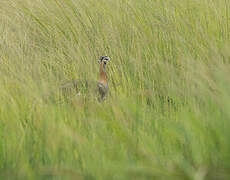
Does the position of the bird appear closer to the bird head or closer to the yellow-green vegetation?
the yellow-green vegetation

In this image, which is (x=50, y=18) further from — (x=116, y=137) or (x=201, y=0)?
(x=116, y=137)

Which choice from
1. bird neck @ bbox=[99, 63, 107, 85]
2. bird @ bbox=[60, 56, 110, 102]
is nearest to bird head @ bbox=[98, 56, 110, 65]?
bird neck @ bbox=[99, 63, 107, 85]

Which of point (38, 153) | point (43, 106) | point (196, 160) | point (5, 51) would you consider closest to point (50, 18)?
point (5, 51)

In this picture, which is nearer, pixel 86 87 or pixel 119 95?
pixel 119 95

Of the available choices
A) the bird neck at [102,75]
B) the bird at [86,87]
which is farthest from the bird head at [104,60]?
the bird at [86,87]

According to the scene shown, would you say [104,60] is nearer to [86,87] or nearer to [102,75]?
[102,75]

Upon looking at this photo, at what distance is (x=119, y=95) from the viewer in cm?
289

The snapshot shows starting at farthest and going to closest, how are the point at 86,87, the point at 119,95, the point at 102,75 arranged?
the point at 102,75 < the point at 86,87 < the point at 119,95

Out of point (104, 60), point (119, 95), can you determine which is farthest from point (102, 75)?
point (119, 95)

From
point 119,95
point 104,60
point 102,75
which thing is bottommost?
point 119,95

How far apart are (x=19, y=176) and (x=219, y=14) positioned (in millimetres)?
2422

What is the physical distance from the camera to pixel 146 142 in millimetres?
2287

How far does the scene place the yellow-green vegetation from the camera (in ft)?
6.64

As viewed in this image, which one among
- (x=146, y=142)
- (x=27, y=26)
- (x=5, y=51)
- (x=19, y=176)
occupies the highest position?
(x=27, y=26)
